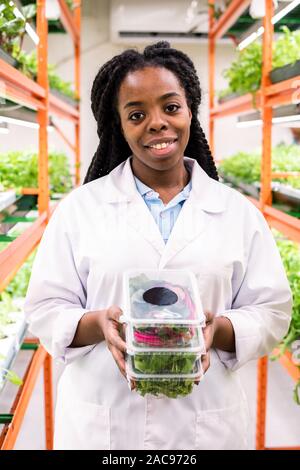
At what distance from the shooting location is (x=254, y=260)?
4.94ft

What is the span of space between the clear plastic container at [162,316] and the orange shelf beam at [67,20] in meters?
3.27

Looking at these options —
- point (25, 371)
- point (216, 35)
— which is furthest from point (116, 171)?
point (216, 35)

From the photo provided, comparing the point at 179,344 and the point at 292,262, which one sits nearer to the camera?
the point at 179,344

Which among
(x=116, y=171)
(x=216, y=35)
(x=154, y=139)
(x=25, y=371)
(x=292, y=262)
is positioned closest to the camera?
(x=154, y=139)

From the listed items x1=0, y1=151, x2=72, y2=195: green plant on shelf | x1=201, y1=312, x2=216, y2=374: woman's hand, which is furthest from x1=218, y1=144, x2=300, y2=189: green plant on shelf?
x1=201, y1=312, x2=216, y2=374: woman's hand

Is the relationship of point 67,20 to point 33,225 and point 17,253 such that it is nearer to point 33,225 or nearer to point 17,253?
point 33,225

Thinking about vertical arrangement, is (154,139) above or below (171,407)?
above

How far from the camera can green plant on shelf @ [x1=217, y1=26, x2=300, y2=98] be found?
3.22 m

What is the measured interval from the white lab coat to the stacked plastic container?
0.18 metres

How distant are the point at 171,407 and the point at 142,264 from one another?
358 mm

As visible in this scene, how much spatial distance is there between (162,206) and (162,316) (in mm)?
413

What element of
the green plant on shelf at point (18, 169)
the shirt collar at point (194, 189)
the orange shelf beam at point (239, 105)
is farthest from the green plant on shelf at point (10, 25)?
the orange shelf beam at point (239, 105)

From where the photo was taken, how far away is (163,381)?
51.5 inches
